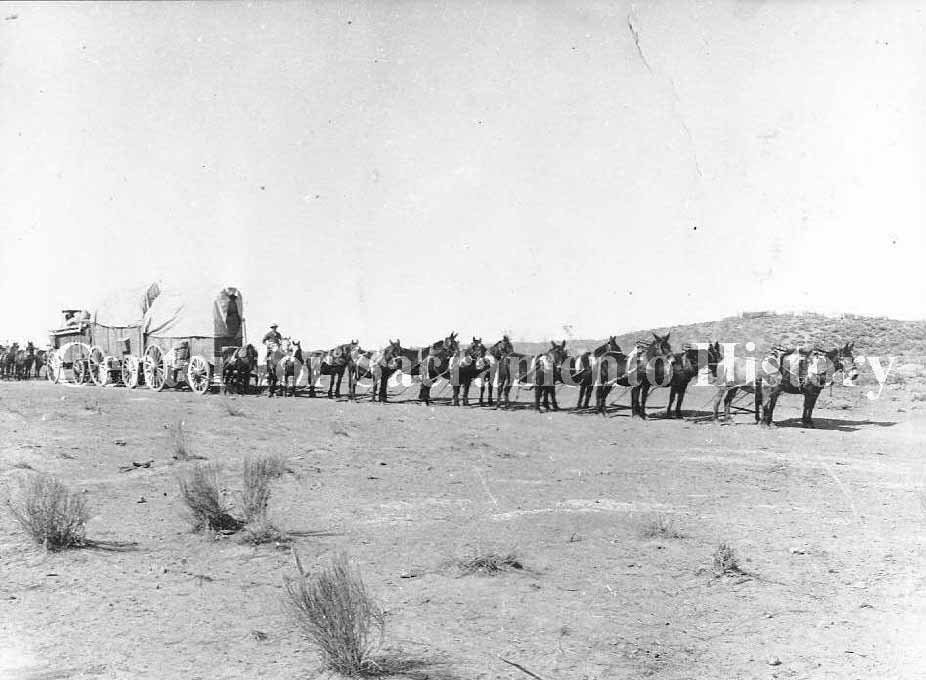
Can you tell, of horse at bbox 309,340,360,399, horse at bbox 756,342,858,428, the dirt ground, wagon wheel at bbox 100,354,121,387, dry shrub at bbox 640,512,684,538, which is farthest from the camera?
horse at bbox 309,340,360,399

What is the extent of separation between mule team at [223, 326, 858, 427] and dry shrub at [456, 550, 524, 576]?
14.1 m

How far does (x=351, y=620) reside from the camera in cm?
471

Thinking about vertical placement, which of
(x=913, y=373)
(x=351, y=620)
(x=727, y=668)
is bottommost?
(x=727, y=668)

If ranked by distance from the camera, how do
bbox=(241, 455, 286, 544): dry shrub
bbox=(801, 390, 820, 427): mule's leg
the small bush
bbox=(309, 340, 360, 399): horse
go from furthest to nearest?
bbox=(309, 340, 360, 399): horse
bbox=(801, 390, 820, 427): mule's leg
bbox=(241, 455, 286, 544): dry shrub
the small bush

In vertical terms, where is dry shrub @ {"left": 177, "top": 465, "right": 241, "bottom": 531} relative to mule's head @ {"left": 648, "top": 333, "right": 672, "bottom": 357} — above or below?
below

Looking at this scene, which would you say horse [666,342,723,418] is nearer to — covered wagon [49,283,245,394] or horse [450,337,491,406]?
horse [450,337,491,406]

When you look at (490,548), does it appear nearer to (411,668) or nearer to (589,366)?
(411,668)

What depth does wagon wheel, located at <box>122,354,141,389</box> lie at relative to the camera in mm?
26109

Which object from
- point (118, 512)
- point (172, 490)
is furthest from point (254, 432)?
point (118, 512)

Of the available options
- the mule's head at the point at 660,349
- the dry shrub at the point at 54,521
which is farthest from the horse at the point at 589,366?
the dry shrub at the point at 54,521

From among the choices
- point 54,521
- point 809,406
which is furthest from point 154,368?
point 809,406

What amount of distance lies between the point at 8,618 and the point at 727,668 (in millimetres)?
5062

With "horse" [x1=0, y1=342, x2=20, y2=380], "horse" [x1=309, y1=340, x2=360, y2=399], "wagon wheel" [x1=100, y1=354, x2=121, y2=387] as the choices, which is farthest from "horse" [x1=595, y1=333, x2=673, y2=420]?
"horse" [x1=0, y1=342, x2=20, y2=380]

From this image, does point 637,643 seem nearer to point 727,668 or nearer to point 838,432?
point 727,668
